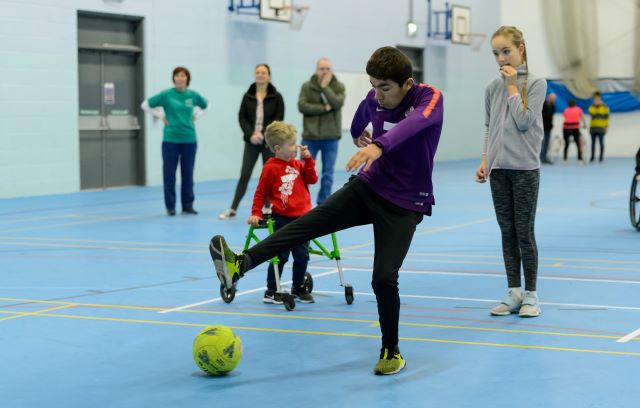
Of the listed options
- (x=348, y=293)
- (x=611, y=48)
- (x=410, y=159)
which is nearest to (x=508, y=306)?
(x=348, y=293)

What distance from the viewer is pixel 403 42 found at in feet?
79.1

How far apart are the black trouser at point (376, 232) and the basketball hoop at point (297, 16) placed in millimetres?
15272

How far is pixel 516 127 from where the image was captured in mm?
5820

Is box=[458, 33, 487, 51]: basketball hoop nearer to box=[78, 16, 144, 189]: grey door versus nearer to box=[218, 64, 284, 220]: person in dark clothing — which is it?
box=[78, 16, 144, 189]: grey door

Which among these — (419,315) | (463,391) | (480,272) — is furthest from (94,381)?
(480,272)

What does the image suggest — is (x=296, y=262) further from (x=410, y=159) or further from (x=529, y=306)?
(x=410, y=159)

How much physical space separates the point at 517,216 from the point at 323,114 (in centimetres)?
655

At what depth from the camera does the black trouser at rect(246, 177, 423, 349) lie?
182 inches

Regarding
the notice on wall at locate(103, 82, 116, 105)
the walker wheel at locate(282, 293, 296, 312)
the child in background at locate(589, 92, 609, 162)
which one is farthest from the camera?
the child in background at locate(589, 92, 609, 162)

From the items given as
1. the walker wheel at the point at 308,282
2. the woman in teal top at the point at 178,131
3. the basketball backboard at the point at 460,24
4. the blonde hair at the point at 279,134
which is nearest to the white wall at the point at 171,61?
the basketball backboard at the point at 460,24

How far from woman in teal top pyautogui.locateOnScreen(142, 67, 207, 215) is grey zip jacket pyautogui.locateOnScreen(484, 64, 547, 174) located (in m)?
6.66

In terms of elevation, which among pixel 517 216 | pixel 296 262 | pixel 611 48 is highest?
pixel 611 48

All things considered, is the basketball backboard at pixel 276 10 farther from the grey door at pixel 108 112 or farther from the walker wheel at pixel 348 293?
the walker wheel at pixel 348 293

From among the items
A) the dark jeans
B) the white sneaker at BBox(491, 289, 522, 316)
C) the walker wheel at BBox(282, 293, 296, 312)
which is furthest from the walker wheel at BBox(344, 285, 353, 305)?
the dark jeans
